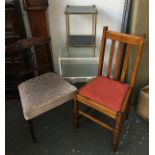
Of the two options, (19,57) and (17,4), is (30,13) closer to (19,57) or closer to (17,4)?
(17,4)

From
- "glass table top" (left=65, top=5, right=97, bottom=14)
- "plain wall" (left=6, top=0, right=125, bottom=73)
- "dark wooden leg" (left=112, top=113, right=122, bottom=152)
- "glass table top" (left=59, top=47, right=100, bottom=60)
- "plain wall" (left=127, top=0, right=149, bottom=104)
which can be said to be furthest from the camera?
"glass table top" (left=59, top=47, right=100, bottom=60)

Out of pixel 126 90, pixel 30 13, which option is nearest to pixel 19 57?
pixel 30 13

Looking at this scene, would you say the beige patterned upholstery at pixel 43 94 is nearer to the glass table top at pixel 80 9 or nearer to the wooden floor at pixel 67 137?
the wooden floor at pixel 67 137

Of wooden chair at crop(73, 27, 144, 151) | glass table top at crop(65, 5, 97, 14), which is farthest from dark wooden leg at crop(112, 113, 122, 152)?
glass table top at crop(65, 5, 97, 14)

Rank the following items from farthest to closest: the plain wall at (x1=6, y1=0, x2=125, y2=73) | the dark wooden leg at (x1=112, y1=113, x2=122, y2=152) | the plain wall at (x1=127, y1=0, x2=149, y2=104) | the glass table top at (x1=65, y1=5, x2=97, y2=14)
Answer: the plain wall at (x1=6, y1=0, x2=125, y2=73)
the glass table top at (x1=65, y1=5, x2=97, y2=14)
the plain wall at (x1=127, y1=0, x2=149, y2=104)
the dark wooden leg at (x1=112, y1=113, x2=122, y2=152)

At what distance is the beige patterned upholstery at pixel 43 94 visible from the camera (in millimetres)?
1445

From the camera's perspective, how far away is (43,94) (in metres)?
1.53

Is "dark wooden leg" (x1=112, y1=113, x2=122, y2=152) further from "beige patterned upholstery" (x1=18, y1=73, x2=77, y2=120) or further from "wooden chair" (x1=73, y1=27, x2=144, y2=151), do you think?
"beige patterned upholstery" (x1=18, y1=73, x2=77, y2=120)

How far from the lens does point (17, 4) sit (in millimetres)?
1647

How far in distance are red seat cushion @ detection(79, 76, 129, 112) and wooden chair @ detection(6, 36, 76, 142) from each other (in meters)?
0.16

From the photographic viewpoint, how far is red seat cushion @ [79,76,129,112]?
1408 millimetres

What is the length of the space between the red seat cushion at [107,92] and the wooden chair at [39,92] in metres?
0.16

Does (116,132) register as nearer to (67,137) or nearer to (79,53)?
(67,137)

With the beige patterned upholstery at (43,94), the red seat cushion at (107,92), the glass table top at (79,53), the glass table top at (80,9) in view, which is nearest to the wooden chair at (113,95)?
the red seat cushion at (107,92)
